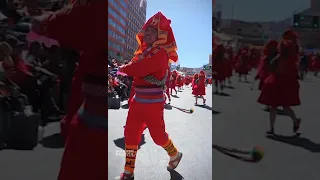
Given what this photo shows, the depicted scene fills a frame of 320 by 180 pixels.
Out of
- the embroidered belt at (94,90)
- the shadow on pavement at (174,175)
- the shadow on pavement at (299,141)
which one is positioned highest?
the embroidered belt at (94,90)

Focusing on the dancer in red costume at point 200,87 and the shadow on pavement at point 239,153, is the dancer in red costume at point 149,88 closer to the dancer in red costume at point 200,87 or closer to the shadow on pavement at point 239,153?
the shadow on pavement at point 239,153

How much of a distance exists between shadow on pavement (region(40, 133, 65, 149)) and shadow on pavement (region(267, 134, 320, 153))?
99 centimetres

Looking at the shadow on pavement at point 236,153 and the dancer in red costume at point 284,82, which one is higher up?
the dancer in red costume at point 284,82

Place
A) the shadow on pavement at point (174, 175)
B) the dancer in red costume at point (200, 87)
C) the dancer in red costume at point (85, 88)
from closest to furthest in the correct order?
the dancer in red costume at point (85, 88), the shadow on pavement at point (174, 175), the dancer in red costume at point (200, 87)

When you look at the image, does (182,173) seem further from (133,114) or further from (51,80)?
(51,80)

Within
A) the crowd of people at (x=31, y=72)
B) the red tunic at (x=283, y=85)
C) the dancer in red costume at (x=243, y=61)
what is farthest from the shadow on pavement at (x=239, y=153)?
the crowd of people at (x=31, y=72)

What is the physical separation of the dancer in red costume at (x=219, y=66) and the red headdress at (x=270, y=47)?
193 mm

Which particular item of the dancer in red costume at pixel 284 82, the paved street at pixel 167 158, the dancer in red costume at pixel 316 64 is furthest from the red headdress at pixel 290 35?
the paved street at pixel 167 158

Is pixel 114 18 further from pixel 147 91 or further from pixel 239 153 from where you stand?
pixel 239 153

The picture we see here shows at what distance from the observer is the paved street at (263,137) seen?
1.39 metres

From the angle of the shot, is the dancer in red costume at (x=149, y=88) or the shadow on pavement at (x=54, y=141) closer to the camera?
the shadow on pavement at (x=54, y=141)

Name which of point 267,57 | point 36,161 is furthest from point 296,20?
point 36,161

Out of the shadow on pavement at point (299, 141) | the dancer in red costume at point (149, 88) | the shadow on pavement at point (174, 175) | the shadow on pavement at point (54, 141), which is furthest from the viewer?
the shadow on pavement at point (174, 175)

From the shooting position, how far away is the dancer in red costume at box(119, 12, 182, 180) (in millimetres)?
2066
